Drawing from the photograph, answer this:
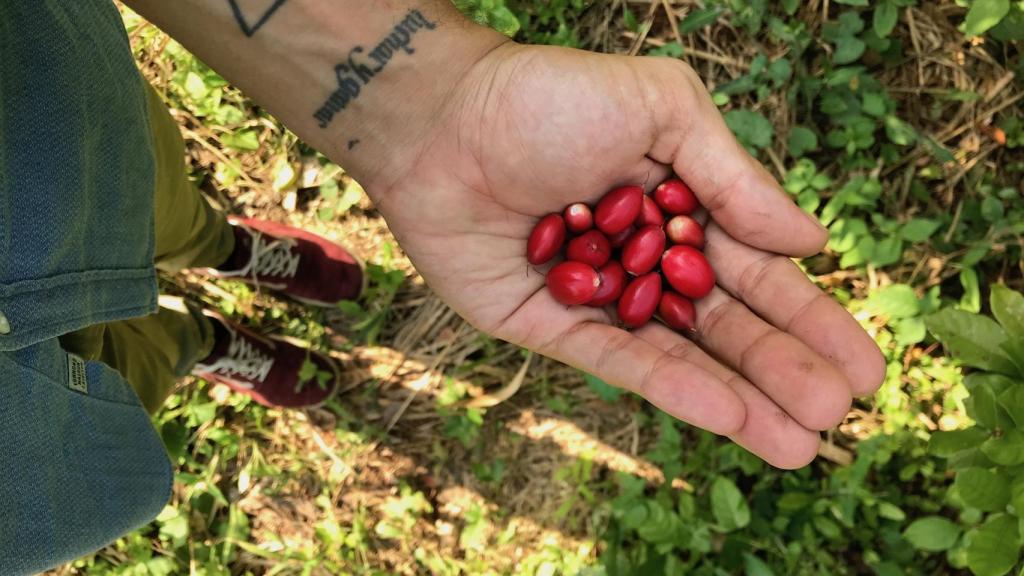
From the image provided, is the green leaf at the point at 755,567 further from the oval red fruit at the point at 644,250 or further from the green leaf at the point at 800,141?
the green leaf at the point at 800,141

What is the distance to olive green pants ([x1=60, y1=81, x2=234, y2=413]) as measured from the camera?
2203mm

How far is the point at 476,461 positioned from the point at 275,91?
1782 mm

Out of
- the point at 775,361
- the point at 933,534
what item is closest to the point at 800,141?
the point at 775,361

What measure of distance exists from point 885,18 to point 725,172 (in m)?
1.42

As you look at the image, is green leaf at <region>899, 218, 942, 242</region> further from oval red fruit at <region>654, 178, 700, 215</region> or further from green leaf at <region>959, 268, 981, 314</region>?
oval red fruit at <region>654, 178, 700, 215</region>

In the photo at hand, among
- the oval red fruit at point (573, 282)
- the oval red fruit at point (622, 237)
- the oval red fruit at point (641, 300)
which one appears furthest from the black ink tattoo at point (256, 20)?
the oval red fruit at point (641, 300)

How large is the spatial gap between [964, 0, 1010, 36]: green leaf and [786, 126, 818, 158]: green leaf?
2.34 feet

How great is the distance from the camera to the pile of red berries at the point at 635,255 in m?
2.29

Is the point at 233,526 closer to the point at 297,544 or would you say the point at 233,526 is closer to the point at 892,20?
the point at 297,544

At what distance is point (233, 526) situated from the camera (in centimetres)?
342

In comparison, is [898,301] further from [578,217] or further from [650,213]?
[578,217]

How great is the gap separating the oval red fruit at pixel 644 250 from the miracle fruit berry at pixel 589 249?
0.08 meters

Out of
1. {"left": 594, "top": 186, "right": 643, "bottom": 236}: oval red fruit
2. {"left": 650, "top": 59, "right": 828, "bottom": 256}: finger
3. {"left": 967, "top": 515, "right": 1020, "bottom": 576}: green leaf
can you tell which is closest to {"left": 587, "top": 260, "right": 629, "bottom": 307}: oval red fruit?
{"left": 594, "top": 186, "right": 643, "bottom": 236}: oval red fruit

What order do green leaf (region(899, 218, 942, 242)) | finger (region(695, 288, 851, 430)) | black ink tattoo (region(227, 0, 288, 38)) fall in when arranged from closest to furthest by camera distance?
1. finger (region(695, 288, 851, 430))
2. black ink tattoo (region(227, 0, 288, 38))
3. green leaf (region(899, 218, 942, 242))
